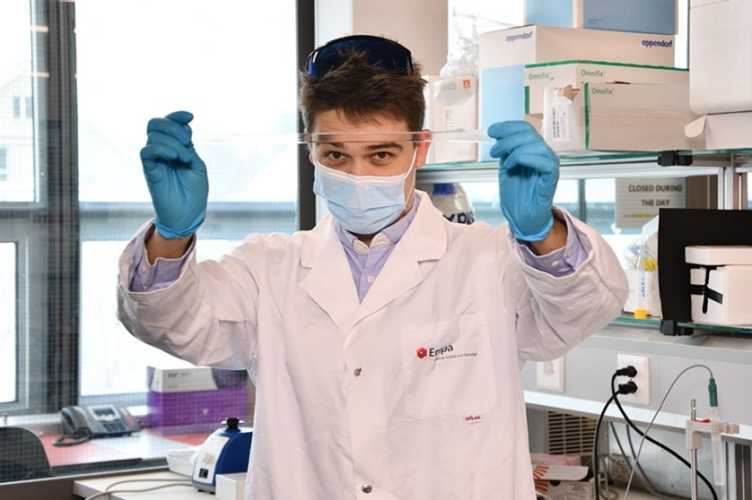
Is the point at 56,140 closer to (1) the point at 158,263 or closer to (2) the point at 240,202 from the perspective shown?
(2) the point at 240,202

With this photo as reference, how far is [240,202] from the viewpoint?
10.5 ft

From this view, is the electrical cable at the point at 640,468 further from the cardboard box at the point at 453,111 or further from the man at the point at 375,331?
the man at the point at 375,331

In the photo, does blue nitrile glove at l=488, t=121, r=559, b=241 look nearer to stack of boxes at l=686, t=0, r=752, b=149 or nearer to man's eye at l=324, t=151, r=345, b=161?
man's eye at l=324, t=151, r=345, b=161

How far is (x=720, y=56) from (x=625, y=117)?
22 centimetres

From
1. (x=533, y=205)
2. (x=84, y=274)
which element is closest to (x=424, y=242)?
(x=533, y=205)

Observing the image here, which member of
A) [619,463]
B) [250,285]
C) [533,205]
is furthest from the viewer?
[619,463]

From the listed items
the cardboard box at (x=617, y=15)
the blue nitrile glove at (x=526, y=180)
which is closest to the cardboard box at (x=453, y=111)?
the cardboard box at (x=617, y=15)

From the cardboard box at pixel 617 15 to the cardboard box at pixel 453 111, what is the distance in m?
0.26

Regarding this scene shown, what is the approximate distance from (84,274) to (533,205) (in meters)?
1.78

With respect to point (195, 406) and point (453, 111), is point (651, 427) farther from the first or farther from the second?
point (195, 406)

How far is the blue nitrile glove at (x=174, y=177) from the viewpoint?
1.47 metres

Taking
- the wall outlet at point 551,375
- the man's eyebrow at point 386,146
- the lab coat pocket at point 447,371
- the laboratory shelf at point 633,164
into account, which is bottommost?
the wall outlet at point 551,375

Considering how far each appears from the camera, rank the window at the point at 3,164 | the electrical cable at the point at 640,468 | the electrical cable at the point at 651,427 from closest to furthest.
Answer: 1. the electrical cable at the point at 651,427
2. the electrical cable at the point at 640,468
3. the window at the point at 3,164

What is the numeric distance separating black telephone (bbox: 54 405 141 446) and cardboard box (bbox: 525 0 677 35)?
1.49 metres
